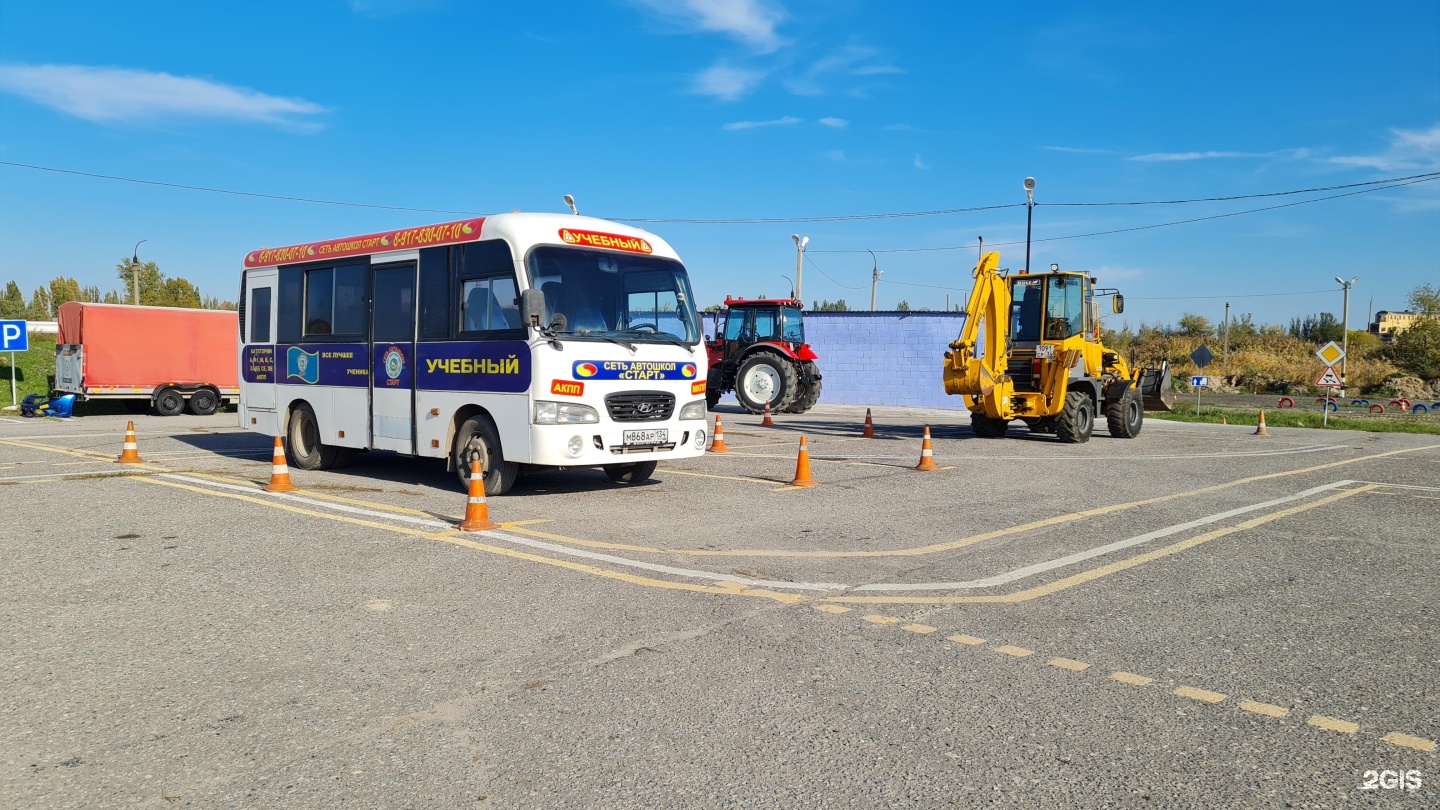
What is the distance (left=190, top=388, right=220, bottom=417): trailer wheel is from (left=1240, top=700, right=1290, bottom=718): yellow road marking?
2713 centimetres

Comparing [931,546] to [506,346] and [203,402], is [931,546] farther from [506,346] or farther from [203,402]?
[203,402]

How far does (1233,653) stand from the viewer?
5211mm

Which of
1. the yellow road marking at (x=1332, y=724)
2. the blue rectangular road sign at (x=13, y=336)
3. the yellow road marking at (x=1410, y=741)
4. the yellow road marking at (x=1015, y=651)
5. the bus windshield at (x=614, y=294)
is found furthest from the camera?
the blue rectangular road sign at (x=13, y=336)

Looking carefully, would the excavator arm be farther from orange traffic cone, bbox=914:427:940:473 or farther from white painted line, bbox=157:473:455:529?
white painted line, bbox=157:473:455:529

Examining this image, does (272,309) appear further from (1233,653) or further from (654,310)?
(1233,653)

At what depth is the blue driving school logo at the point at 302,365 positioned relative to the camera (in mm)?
12930

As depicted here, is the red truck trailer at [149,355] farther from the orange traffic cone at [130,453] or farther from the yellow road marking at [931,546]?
the yellow road marking at [931,546]

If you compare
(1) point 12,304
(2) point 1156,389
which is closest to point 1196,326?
(2) point 1156,389

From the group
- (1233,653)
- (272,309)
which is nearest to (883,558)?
(1233,653)

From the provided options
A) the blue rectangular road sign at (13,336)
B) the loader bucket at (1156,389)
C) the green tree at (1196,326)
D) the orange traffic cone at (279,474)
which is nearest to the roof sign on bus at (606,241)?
the orange traffic cone at (279,474)

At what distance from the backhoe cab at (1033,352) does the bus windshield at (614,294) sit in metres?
8.04

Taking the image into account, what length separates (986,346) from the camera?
59.5 ft

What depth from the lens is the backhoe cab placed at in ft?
58.5

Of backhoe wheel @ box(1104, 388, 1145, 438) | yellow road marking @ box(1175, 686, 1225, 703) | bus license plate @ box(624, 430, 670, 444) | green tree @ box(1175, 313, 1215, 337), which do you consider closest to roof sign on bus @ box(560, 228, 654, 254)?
bus license plate @ box(624, 430, 670, 444)
